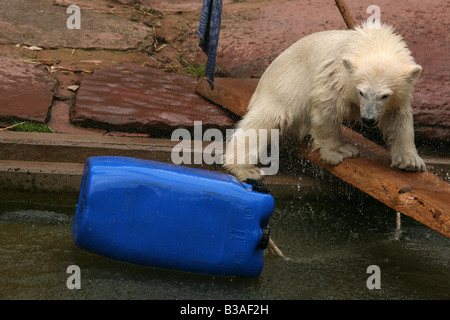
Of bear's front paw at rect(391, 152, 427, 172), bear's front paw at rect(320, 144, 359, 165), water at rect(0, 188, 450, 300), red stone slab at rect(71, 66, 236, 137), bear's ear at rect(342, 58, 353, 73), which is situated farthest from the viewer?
red stone slab at rect(71, 66, 236, 137)

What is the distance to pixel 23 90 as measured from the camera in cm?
479

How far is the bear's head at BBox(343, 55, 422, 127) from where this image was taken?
128 inches

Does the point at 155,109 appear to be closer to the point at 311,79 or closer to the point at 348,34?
the point at 311,79

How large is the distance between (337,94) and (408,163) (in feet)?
1.91

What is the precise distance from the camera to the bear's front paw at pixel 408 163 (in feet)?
11.7

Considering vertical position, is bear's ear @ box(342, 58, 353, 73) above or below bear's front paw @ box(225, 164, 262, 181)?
above

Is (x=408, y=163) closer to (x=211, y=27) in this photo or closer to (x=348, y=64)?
(x=348, y=64)

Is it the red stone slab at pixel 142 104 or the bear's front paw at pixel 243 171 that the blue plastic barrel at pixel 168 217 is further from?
the red stone slab at pixel 142 104

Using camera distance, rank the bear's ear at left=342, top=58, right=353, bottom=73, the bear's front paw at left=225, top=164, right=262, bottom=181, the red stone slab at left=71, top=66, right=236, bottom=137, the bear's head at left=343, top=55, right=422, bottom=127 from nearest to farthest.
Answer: the bear's head at left=343, top=55, right=422, bottom=127 < the bear's ear at left=342, top=58, right=353, bottom=73 < the bear's front paw at left=225, top=164, right=262, bottom=181 < the red stone slab at left=71, top=66, right=236, bottom=137

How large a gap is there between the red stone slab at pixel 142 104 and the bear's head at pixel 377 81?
164 centimetres

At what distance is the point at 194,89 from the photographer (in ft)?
17.2

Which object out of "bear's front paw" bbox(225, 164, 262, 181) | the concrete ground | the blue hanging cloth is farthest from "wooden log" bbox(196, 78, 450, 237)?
the concrete ground

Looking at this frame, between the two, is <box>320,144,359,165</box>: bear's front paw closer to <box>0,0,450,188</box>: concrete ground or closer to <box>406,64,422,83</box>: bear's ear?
<box>406,64,422,83</box>: bear's ear

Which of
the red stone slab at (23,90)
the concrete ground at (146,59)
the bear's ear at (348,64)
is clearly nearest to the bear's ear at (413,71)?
the bear's ear at (348,64)
